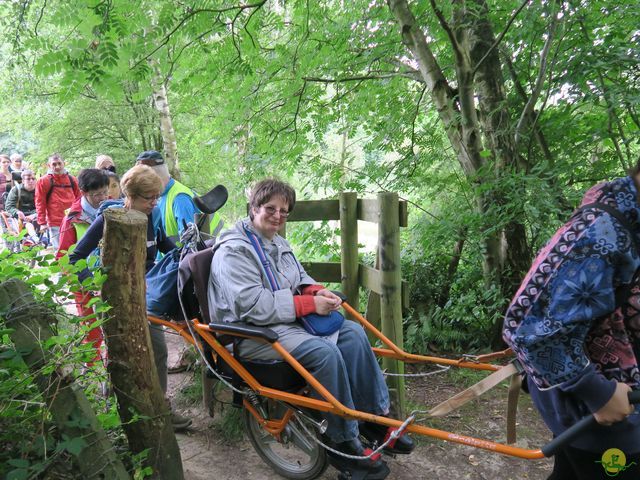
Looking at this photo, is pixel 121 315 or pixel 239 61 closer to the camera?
pixel 121 315

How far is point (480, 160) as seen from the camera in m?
4.35

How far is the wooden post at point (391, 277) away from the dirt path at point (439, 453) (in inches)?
15.5

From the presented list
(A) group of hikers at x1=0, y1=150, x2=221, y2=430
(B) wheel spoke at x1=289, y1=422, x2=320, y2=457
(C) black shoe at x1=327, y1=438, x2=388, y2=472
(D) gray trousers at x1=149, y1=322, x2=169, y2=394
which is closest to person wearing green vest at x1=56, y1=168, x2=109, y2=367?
(A) group of hikers at x1=0, y1=150, x2=221, y2=430

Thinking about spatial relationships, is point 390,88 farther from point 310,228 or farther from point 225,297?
point 225,297

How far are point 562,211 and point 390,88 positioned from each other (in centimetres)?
268

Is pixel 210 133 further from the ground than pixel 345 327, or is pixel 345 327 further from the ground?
pixel 210 133

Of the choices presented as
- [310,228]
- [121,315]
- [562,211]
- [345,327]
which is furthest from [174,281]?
[562,211]

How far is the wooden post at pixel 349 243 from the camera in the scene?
3.50 meters

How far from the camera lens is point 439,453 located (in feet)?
10.3

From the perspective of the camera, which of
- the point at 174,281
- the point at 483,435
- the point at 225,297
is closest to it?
the point at 225,297

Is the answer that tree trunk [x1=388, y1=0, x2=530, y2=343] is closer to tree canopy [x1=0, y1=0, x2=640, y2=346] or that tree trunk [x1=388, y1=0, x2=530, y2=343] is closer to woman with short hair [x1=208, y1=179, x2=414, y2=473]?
tree canopy [x1=0, y1=0, x2=640, y2=346]

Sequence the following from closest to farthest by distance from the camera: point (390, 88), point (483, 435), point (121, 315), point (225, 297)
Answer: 1. point (121, 315)
2. point (225, 297)
3. point (483, 435)
4. point (390, 88)

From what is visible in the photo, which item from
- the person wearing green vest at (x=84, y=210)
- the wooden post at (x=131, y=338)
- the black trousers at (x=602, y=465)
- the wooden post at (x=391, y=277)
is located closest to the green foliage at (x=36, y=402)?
the wooden post at (x=131, y=338)

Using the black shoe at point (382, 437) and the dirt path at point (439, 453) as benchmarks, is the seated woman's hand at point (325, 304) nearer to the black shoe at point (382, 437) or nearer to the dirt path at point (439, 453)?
the black shoe at point (382, 437)
